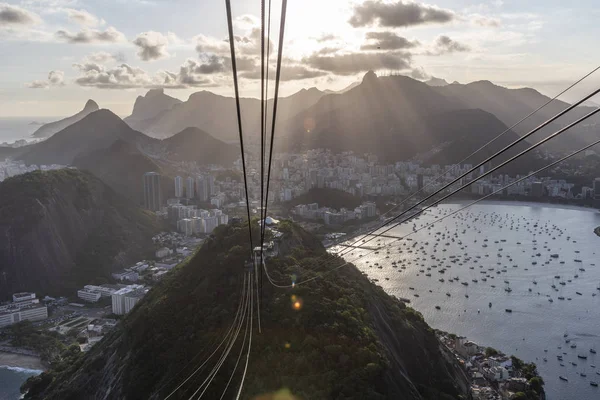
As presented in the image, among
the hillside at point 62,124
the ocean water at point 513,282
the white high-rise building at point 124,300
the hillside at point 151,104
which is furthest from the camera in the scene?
the hillside at point 151,104

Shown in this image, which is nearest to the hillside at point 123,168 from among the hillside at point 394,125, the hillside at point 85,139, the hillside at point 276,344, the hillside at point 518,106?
the hillside at point 85,139

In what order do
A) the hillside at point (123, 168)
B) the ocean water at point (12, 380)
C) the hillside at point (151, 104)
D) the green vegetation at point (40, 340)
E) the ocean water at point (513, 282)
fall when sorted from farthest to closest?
the hillside at point (151, 104) < the hillside at point (123, 168) < the ocean water at point (513, 282) < the green vegetation at point (40, 340) < the ocean water at point (12, 380)

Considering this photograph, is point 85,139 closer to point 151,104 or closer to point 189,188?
point 189,188

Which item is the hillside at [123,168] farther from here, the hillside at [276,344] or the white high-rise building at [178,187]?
the hillside at [276,344]

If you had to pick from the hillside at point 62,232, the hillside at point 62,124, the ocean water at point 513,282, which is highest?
the hillside at point 62,124

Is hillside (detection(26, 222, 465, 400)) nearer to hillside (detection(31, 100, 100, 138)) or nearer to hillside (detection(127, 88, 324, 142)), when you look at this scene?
hillside (detection(127, 88, 324, 142))

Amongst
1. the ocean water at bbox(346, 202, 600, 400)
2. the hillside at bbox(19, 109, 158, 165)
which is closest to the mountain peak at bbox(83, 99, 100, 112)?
the hillside at bbox(19, 109, 158, 165)
